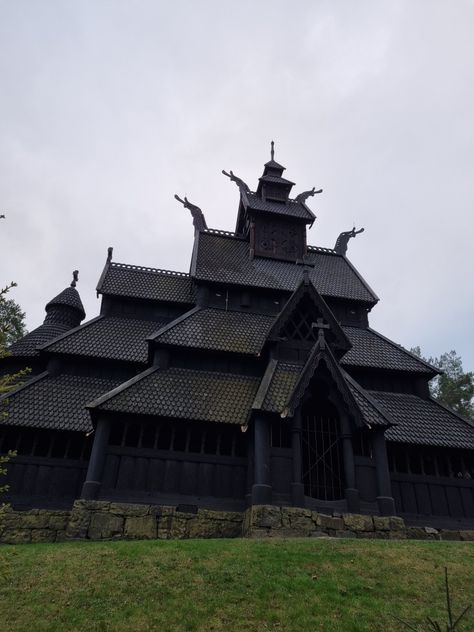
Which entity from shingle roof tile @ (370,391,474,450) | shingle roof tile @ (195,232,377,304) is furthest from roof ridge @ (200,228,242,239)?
shingle roof tile @ (370,391,474,450)

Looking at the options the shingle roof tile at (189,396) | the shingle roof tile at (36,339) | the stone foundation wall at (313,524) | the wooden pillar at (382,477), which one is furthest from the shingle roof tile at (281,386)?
the shingle roof tile at (36,339)

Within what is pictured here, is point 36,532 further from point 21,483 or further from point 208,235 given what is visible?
point 208,235

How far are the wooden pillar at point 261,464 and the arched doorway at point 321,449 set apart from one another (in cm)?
146

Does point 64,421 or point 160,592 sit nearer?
point 160,592

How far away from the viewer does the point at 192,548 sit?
11.0 meters

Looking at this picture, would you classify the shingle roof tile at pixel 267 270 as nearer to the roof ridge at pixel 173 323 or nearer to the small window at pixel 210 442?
the roof ridge at pixel 173 323

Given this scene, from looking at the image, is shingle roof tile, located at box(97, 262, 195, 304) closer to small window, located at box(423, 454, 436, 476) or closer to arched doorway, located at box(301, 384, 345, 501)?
arched doorway, located at box(301, 384, 345, 501)

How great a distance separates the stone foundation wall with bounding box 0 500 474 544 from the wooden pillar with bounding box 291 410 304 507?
1.10 feet

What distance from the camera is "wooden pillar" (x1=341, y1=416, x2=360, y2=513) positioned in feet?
46.6

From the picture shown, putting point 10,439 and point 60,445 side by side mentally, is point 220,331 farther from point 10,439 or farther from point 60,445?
point 10,439

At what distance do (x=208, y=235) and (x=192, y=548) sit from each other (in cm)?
1927

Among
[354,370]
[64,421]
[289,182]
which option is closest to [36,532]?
[64,421]

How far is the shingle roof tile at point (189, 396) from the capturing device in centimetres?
1559

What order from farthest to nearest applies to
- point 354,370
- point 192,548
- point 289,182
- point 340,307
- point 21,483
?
1. point 289,182
2. point 340,307
3. point 354,370
4. point 21,483
5. point 192,548
